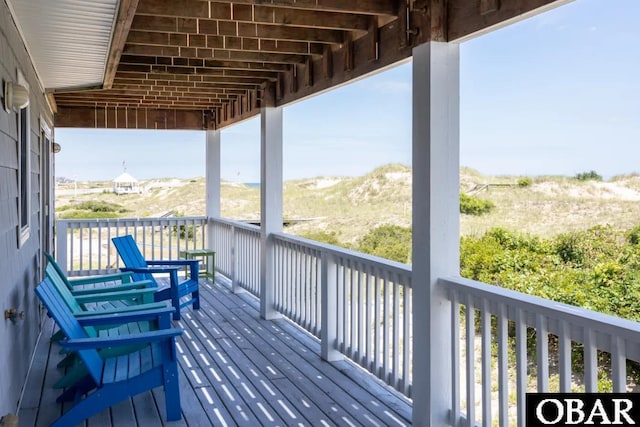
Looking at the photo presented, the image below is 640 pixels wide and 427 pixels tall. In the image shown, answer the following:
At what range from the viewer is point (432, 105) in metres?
3.41

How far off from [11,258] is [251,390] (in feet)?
5.77

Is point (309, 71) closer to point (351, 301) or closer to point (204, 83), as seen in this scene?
point (204, 83)

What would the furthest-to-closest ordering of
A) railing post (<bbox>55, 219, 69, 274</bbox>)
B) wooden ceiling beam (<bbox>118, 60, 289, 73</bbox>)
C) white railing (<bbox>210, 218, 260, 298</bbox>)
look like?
railing post (<bbox>55, 219, 69, 274</bbox>) → white railing (<bbox>210, 218, 260, 298</bbox>) → wooden ceiling beam (<bbox>118, 60, 289, 73</bbox>)

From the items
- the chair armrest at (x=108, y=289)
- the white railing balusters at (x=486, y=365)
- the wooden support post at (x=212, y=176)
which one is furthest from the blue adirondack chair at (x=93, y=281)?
the wooden support post at (x=212, y=176)

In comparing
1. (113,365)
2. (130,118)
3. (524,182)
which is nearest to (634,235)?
(524,182)

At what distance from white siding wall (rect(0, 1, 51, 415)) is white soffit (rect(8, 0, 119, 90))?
10 cm

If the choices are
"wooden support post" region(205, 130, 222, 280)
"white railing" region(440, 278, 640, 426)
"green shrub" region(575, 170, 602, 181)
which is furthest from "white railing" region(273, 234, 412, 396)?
"green shrub" region(575, 170, 602, 181)

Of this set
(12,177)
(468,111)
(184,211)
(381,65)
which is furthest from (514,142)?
(12,177)

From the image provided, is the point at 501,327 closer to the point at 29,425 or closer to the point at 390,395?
the point at 390,395

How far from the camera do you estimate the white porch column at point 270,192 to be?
21.3 ft

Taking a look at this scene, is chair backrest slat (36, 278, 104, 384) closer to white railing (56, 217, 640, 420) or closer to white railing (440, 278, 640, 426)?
white railing (56, 217, 640, 420)

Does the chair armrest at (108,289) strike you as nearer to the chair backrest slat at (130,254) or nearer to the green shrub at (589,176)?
the chair backrest slat at (130,254)

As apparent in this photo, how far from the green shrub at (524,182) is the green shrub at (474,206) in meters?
1.72

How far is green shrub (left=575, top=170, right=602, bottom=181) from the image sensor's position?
17281mm
